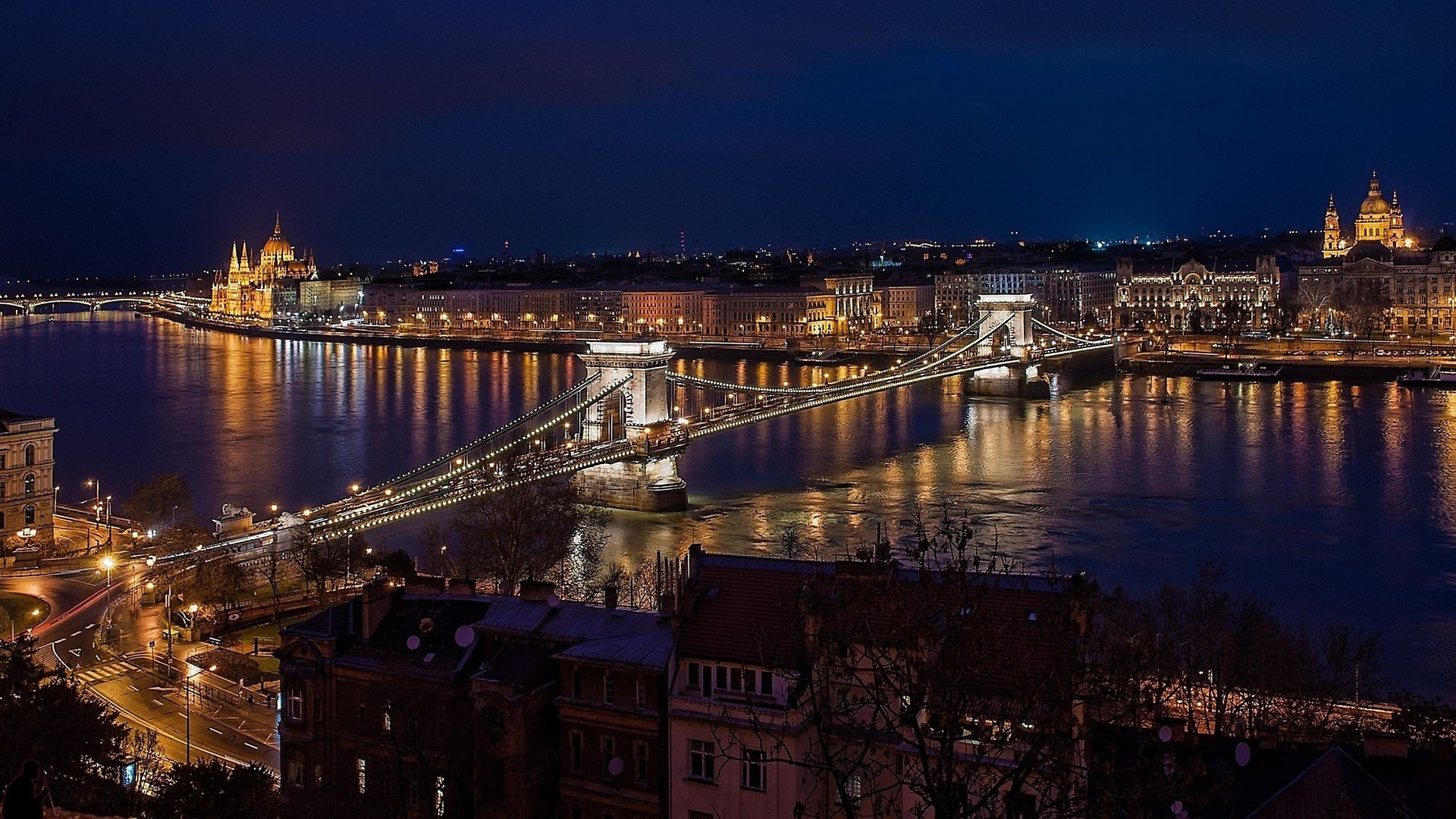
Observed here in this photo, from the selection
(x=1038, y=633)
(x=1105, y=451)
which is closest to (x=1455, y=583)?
(x=1105, y=451)

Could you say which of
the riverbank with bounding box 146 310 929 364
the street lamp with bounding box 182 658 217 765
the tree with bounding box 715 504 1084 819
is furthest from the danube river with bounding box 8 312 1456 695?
the riverbank with bounding box 146 310 929 364

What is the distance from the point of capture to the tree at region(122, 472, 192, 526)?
12930 mm

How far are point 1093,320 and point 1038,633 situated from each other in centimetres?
4356

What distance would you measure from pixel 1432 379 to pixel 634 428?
18.4 meters

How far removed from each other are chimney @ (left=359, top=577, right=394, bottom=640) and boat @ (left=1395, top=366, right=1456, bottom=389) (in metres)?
26.1

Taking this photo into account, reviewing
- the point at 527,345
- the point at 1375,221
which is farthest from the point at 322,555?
the point at 1375,221

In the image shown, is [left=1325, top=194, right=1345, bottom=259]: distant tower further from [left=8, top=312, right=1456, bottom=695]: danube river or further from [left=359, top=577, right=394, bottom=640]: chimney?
[left=359, top=577, right=394, bottom=640]: chimney

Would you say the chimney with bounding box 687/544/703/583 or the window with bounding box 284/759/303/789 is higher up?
the chimney with bounding box 687/544/703/583

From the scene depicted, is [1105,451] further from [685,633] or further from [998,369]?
[685,633]

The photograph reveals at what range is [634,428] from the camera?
16.7 meters

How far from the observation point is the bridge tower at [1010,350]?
1107 inches

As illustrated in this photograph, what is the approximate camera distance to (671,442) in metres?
15.9

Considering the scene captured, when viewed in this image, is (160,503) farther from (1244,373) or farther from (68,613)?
(1244,373)

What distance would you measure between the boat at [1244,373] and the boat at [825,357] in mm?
9556
